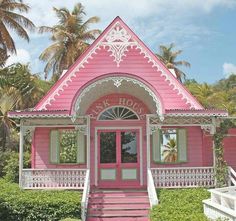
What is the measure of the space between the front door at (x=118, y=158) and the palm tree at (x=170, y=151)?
1200mm

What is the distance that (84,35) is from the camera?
37688 mm

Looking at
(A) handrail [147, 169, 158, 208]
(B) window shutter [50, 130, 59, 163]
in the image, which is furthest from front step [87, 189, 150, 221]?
(B) window shutter [50, 130, 59, 163]

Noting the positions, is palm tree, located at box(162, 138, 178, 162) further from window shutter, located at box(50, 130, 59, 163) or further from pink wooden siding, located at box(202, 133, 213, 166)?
window shutter, located at box(50, 130, 59, 163)

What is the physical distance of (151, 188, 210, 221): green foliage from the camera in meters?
11.0

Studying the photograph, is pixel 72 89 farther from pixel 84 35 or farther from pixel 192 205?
pixel 84 35

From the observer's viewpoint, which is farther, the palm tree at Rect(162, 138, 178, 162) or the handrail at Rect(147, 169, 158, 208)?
the palm tree at Rect(162, 138, 178, 162)

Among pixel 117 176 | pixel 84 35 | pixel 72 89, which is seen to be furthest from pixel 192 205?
pixel 84 35

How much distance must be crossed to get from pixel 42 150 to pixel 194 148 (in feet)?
21.0

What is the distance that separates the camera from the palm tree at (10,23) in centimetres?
3116

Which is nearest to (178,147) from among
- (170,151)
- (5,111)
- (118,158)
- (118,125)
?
(170,151)

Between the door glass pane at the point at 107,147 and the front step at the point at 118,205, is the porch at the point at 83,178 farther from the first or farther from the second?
the door glass pane at the point at 107,147

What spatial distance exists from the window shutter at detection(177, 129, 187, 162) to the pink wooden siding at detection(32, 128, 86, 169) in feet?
13.3

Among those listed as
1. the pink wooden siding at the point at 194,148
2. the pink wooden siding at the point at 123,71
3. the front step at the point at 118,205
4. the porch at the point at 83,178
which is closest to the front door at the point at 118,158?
the pink wooden siding at the point at 194,148

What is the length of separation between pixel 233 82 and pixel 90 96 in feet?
186
